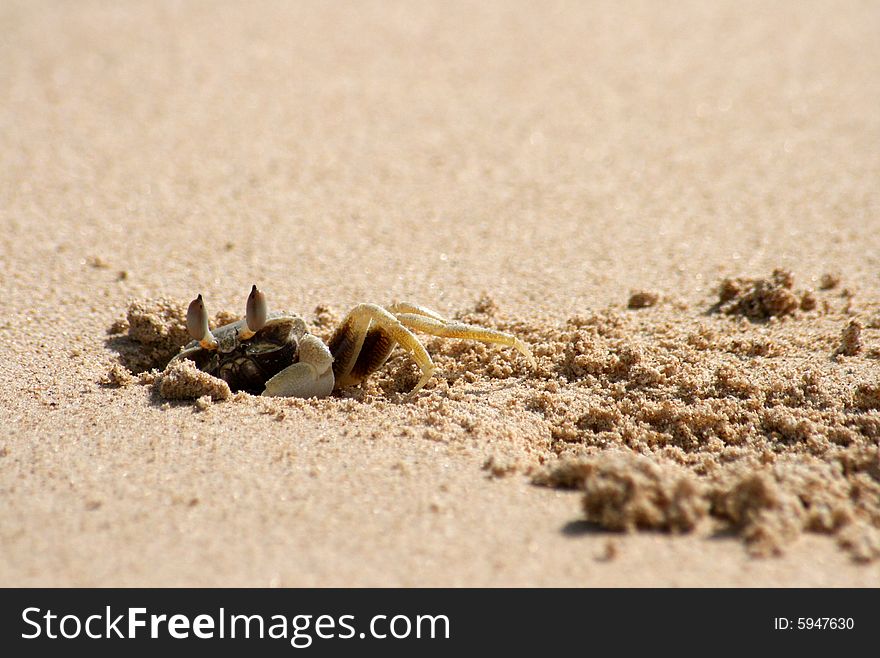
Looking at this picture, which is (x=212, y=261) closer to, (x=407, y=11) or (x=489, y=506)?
(x=489, y=506)

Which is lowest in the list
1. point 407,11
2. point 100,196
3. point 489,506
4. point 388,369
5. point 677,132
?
point 489,506

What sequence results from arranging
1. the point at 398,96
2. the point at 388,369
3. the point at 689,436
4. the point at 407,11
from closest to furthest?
the point at 689,436 < the point at 388,369 < the point at 398,96 < the point at 407,11

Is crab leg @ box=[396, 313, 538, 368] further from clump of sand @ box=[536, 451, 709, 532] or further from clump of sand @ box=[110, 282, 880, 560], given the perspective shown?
clump of sand @ box=[536, 451, 709, 532]

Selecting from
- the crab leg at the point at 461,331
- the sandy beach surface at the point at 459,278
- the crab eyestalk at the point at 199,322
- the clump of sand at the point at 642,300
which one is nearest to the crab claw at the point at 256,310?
the crab eyestalk at the point at 199,322

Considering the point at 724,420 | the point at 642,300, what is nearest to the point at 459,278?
the point at 642,300

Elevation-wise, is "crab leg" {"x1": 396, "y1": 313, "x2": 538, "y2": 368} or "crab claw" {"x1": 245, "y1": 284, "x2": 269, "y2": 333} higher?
"crab claw" {"x1": 245, "y1": 284, "x2": 269, "y2": 333}

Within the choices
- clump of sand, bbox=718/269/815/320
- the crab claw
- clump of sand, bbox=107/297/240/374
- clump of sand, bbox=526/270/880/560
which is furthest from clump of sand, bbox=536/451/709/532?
clump of sand, bbox=107/297/240/374

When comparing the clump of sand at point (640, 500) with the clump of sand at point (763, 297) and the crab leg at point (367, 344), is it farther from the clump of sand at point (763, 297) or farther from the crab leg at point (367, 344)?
the clump of sand at point (763, 297)
